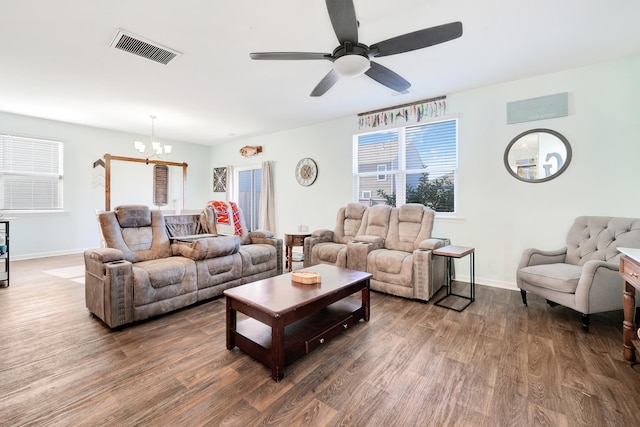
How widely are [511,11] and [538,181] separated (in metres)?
2.08

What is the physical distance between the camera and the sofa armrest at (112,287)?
7.90 feet

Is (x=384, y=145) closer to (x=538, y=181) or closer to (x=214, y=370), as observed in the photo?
(x=538, y=181)

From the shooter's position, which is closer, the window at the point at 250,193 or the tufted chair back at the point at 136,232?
the tufted chair back at the point at 136,232

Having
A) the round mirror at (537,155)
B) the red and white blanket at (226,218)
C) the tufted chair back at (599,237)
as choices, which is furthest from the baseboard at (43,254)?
the tufted chair back at (599,237)

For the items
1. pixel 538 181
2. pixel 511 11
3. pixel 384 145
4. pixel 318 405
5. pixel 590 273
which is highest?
pixel 511 11

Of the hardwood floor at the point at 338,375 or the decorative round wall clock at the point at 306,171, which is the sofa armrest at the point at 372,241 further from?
the decorative round wall clock at the point at 306,171

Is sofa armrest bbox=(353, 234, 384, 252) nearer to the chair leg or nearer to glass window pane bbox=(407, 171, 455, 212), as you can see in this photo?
glass window pane bbox=(407, 171, 455, 212)

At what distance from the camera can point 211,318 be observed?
108 inches

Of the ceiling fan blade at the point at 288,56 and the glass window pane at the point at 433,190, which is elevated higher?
the ceiling fan blade at the point at 288,56

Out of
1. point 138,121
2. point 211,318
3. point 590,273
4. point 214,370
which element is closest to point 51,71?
point 138,121

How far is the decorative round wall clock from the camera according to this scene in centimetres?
554

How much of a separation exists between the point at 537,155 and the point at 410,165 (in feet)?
5.27

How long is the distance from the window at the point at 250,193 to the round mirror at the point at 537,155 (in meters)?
5.04

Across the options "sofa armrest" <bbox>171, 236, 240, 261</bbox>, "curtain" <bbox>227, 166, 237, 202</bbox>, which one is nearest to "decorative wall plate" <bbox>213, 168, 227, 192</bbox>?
"curtain" <bbox>227, 166, 237, 202</bbox>
